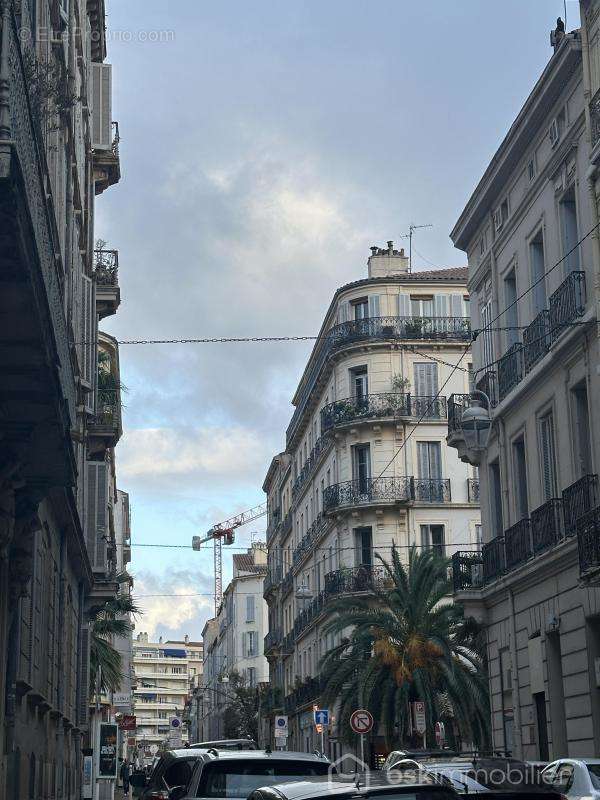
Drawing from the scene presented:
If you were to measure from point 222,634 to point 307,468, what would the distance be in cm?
7152

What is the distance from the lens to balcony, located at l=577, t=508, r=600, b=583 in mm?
22375

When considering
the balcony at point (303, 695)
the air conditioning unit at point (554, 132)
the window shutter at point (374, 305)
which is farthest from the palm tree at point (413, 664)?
the balcony at point (303, 695)

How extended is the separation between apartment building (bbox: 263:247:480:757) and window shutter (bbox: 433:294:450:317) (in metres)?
0.04

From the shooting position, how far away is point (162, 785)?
629 inches

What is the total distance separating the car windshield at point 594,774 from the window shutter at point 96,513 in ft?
73.1

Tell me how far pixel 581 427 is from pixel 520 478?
15.0 feet

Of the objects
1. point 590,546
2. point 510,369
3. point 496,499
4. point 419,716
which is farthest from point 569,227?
point 419,716

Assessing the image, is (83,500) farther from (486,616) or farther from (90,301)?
(486,616)

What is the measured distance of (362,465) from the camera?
55.5 metres

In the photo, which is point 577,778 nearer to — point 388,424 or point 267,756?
point 267,756

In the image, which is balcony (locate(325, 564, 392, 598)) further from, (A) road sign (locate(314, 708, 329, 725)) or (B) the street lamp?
(B) the street lamp

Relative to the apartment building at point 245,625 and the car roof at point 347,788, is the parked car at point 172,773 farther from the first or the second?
the apartment building at point 245,625

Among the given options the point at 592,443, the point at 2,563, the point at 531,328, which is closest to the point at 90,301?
the point at 531,328

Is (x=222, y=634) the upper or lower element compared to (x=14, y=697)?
upper
